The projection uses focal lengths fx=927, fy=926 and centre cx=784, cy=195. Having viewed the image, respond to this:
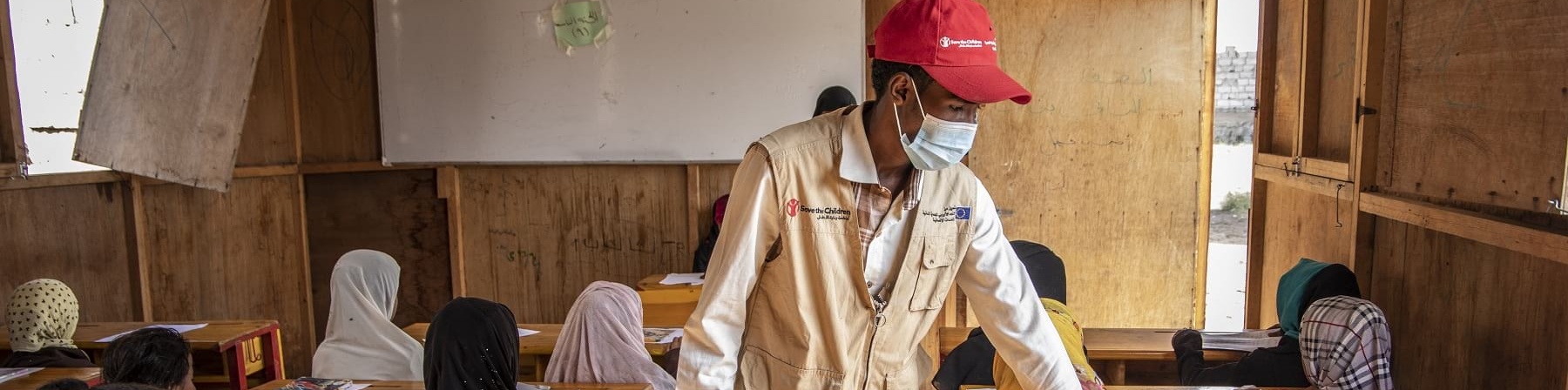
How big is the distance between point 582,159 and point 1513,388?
394 cm

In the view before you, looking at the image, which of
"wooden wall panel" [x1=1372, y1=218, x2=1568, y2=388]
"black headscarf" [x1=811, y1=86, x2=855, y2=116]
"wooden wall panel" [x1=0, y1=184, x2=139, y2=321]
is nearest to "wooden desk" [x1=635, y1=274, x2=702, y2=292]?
"black headscarf" [x1=811, y1=86, x2=855, y2=116]

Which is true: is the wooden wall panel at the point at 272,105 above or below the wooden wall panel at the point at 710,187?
A: above

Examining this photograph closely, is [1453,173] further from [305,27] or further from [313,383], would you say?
[305,27]

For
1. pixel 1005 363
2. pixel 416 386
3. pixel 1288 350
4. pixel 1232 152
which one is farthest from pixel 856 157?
pixel 1232 152

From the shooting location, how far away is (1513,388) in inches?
84.0

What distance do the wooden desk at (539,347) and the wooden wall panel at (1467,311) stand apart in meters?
2.17

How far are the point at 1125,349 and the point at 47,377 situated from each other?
10.6 feet

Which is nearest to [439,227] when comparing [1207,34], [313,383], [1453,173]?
[313,383]

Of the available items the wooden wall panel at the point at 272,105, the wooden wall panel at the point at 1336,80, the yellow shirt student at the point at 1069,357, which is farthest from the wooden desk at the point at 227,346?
the wooden wall panel at the point at 1336,80

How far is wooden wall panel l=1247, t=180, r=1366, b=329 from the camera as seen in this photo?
282 cm

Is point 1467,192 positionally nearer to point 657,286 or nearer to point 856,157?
point 856,157

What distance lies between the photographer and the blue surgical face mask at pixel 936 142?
52.2 inches

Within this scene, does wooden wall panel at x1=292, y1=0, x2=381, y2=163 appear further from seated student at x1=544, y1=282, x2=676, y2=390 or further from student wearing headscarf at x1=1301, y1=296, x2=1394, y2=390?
student wearing headscarf at x1=1301, y1=296, x2=1394, y2=390

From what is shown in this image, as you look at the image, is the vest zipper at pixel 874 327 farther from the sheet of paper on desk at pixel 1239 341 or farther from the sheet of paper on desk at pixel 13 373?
the sheet of paper on desk at pixel 13 373
